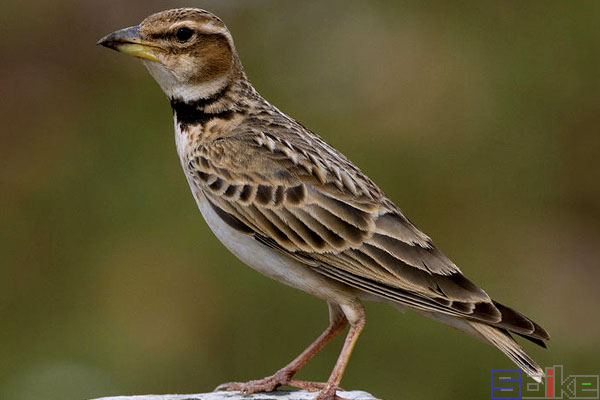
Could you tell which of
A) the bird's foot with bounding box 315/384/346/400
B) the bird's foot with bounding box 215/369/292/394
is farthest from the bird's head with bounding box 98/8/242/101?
the bird's foot with bounding box 315/384/346/400

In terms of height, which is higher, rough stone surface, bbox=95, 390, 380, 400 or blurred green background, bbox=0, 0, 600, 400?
blurred green background, bbox=0, 0, 600, 400

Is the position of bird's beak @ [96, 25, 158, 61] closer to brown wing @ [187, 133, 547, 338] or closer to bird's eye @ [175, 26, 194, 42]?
bird's eye @ [175, 26, 194, 42]

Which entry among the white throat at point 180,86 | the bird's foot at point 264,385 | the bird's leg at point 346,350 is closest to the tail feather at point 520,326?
the bird's leg at point 346,350

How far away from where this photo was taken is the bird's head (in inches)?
290

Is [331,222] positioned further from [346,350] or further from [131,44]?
[131,44]

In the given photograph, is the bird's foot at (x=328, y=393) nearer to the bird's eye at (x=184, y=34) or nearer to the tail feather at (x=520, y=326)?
the tail feather at (x=520, y=326)

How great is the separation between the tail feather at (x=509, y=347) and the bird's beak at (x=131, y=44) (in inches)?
111

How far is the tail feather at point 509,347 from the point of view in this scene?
6730 millimetres

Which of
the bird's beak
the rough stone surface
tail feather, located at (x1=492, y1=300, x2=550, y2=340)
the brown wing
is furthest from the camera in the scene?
the rough stone surface

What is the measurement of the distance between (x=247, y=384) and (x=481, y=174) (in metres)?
5.88

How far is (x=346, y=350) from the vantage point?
277 inches

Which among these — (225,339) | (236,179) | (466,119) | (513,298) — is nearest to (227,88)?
(236,179)

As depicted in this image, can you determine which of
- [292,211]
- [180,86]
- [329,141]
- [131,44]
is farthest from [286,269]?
[329,141]

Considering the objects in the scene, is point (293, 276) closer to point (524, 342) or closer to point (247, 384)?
point (247, 384)
